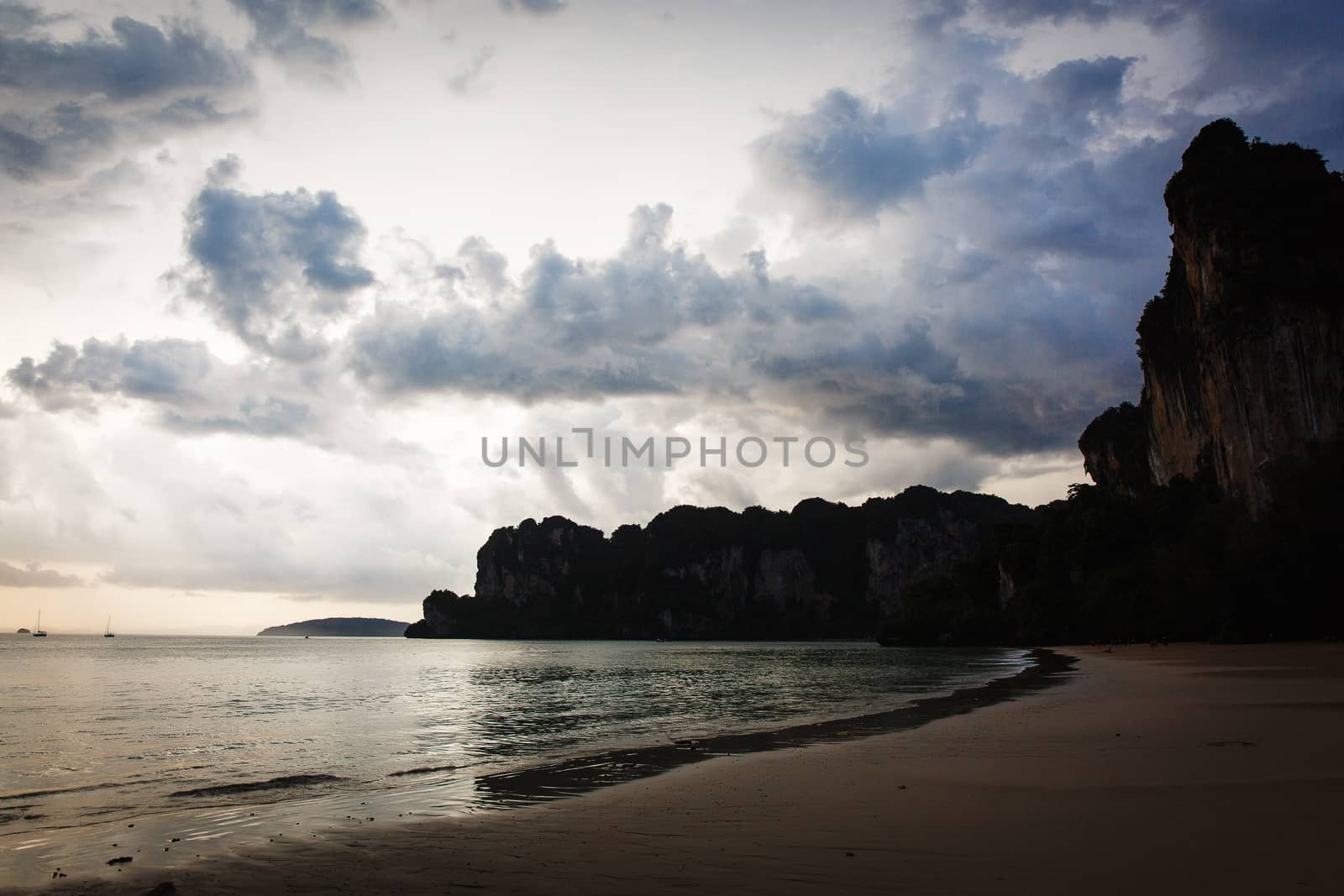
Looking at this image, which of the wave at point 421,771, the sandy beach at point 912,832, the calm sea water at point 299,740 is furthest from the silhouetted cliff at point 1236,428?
the wave at point 421,771

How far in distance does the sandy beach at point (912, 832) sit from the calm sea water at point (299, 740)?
7.55 ft

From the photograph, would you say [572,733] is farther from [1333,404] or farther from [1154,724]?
[1333,404]

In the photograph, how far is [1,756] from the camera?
19234 millimetres

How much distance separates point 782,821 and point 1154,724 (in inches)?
460

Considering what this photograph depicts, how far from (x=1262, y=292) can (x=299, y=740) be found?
7205 centimetres

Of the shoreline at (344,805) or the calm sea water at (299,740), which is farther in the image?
the calm sea water at (299,740)

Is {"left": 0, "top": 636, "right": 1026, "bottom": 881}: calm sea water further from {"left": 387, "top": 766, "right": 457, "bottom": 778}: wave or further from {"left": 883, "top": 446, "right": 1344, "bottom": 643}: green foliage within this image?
{"left": 883, "top": 446, "right": 1344, "bottom": 643}: green foliage

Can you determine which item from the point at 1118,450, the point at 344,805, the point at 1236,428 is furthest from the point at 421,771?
the point at 1118,450

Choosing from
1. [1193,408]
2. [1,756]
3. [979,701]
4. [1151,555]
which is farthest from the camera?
[1193,408]

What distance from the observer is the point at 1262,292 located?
62.3 meters

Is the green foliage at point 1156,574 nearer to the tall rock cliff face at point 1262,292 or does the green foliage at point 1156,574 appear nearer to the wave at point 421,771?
the tall rock cliff face at point 1262,292

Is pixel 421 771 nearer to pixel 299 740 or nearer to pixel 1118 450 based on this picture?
pixel 299 740

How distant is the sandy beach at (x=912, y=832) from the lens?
24.0 feet

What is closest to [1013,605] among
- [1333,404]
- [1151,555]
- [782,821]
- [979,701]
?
[1151,555]
